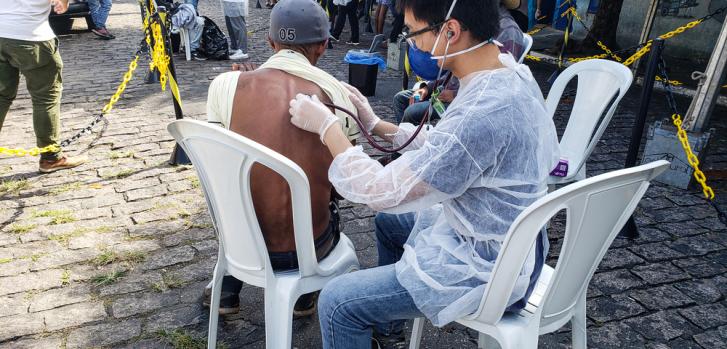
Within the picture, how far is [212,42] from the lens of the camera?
832 cm

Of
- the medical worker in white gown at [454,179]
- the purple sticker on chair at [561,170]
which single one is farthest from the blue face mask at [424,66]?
the medical worker in white gown at [454,179]

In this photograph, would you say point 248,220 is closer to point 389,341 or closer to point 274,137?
point 274,137

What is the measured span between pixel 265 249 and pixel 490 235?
78cm

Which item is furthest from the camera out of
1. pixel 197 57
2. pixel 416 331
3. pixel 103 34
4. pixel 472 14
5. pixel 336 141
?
pixel 103 34

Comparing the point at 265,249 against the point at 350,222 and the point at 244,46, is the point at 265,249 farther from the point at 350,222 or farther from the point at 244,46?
the point at 244,46

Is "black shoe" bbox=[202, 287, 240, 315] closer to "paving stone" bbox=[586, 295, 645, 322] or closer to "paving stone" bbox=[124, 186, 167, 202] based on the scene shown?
"paving stone" bbox=[124, 186, 167, 202]

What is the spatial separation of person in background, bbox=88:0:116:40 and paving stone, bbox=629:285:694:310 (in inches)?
387

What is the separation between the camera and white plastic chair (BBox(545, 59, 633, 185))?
3.26m

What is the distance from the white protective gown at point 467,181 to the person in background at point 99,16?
32.1 feet

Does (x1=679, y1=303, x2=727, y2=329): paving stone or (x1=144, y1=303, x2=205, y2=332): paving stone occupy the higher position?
(x1=679, y1=303, x2=727, y2=329): paving stone

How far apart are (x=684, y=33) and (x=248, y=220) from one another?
1074 centimetres

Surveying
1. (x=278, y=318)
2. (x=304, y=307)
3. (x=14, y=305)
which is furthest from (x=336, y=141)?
(x=14, y=305)

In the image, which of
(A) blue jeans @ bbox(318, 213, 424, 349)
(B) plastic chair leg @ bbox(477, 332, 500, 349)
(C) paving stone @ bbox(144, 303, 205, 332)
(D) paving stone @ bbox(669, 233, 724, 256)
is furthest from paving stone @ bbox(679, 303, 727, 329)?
(C) paving stone @ bbox(144, 303, 205, 332)

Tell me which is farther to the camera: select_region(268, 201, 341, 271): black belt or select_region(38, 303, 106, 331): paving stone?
select_region(38, 303, 106, 331): paving stone
